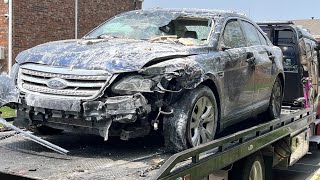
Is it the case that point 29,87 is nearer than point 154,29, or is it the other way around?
point 29,87

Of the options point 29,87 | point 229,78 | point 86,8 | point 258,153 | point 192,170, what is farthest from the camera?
point 86,8

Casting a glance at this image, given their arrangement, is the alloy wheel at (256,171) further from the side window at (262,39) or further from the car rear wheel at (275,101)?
the side window at (262,39)

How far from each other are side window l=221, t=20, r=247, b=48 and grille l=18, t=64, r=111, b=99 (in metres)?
1.91

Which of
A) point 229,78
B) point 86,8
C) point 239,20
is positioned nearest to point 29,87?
point 229,78

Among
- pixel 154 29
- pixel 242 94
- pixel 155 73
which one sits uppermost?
pixel 154 29

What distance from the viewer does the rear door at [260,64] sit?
6452mm

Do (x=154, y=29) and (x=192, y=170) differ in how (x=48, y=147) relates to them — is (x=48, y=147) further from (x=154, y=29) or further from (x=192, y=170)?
(x=154, y=29)

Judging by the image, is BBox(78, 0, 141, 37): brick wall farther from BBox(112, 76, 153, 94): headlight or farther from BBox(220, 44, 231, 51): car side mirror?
BBox(112, 76, 153, 94): headlight

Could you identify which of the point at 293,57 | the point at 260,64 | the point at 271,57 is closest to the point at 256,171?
the point at 260,64

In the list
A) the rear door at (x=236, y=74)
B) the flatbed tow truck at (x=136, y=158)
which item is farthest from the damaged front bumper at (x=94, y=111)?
the rear door at (x=236, y=74)

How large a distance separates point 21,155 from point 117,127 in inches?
38.2

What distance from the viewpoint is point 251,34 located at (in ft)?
22.2

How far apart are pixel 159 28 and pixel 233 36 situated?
1.00m

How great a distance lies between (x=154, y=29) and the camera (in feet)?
18.5
